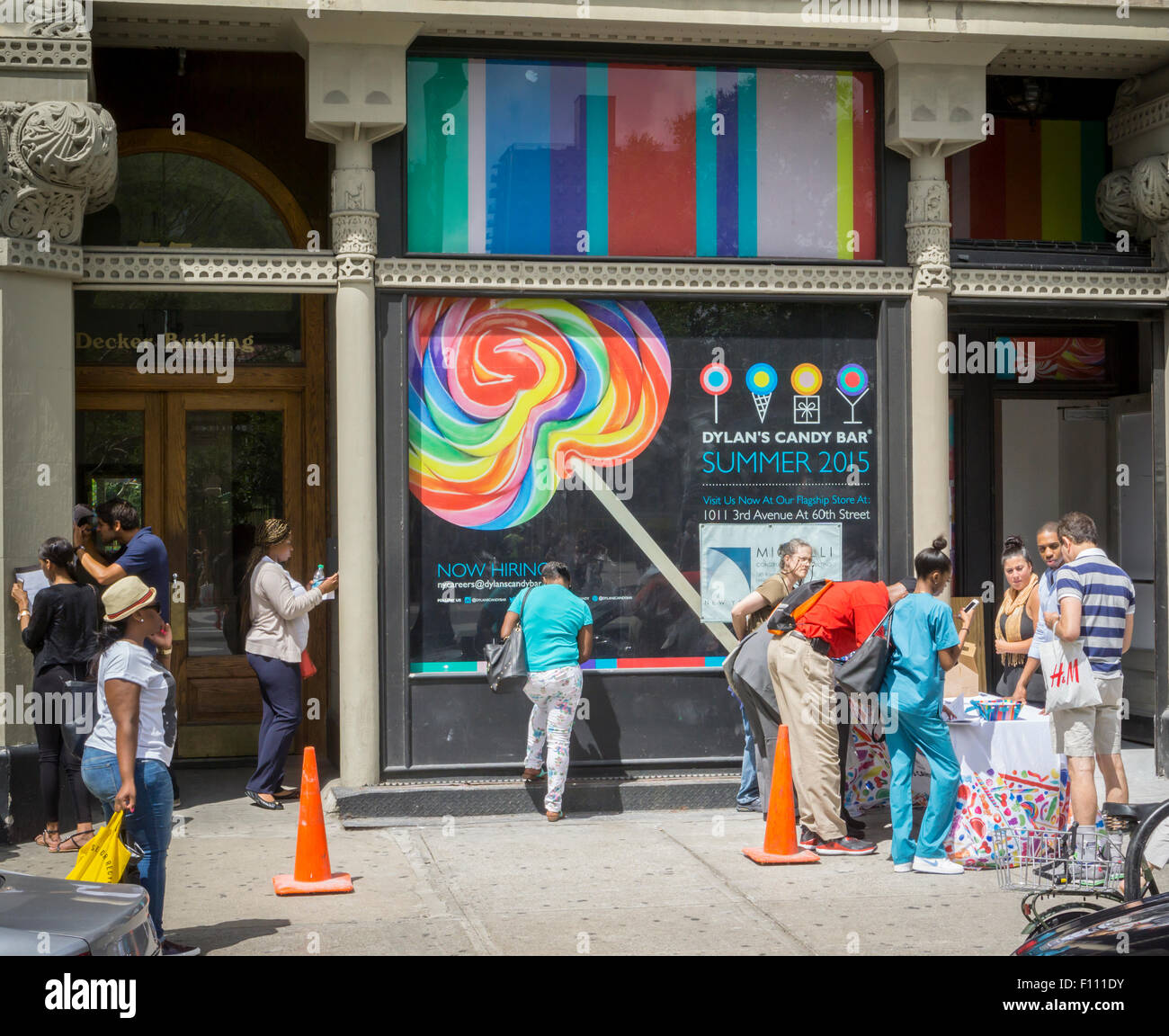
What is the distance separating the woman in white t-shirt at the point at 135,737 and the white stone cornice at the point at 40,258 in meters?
3.65

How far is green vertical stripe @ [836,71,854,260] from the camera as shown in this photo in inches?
393

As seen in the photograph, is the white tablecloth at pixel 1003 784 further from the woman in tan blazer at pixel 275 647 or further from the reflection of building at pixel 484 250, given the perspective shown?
the woman in tan blazer at pixel 275 647

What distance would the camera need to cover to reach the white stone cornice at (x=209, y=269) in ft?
30.2

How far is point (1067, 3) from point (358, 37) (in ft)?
16.9

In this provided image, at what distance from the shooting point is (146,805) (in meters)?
5.98

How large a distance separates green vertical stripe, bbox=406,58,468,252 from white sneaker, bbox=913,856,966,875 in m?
5.13

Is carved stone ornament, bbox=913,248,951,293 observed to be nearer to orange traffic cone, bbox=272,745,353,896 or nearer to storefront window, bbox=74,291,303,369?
storefront window, bbox=74,291,303,369

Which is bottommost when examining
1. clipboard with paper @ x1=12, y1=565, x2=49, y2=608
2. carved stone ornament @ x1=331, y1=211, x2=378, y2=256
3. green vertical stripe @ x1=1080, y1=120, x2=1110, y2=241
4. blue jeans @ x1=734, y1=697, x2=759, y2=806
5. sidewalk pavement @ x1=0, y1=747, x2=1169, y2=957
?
sidewalk pavement @ x1=0, y1=747, x2=1169, y2=957

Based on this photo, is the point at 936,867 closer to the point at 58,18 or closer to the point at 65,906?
the point at 65,906

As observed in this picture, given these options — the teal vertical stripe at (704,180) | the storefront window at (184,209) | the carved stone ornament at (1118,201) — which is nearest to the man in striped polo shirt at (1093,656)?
the teal vertical stripe at (704,180)

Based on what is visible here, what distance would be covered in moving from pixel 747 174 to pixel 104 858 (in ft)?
22.0

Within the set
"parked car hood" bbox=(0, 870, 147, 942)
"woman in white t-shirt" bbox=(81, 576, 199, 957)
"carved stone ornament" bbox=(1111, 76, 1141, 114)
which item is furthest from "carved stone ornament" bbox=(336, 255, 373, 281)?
"carved stone ornament" bbox=(1111, 76, 1141, 114)
